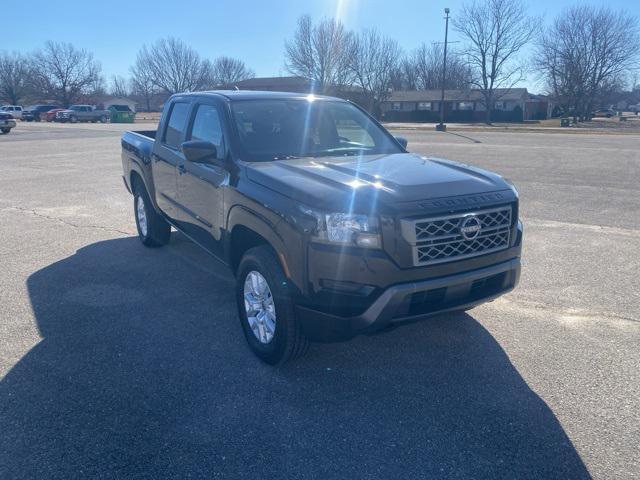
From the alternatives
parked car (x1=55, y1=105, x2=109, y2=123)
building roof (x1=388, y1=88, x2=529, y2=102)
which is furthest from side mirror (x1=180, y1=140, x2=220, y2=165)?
building roof (x1=388, y1=88, x2=529, y2=102)

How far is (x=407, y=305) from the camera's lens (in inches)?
128

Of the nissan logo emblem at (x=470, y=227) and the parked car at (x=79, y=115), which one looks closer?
the nissan logo emblem at (x=470, y=227)

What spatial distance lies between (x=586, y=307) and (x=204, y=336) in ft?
11.4

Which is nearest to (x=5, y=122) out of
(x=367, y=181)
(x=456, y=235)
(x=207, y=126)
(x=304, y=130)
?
(x=207, y=126)

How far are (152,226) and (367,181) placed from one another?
3.88 meters

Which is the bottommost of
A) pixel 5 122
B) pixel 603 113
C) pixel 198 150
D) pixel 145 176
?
pixel 145 176

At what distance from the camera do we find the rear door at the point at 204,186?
4422 millimetres

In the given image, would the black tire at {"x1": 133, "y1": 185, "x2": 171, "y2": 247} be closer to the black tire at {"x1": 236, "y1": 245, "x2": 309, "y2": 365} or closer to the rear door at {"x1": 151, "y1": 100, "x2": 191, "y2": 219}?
the rear door at {"x1": 151, "y1": 100, "x2": 191, "y2": 219}

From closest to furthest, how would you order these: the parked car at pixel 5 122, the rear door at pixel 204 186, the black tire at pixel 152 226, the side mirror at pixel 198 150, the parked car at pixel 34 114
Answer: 1. the side mirror at pixel 198 150
2. the rear door at pixel 204 186
3. the black tire at pixel 152 226
4. the parked car at pixel 5 122
5. the parked car at pixel 34 114

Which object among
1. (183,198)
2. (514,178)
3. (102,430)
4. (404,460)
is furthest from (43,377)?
(514,178)

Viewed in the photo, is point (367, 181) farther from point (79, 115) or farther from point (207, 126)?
point (79, 115)

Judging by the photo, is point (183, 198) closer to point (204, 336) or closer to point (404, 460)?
point (204, 336)

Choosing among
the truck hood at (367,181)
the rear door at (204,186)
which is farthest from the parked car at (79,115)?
the truck hood at (367,181)

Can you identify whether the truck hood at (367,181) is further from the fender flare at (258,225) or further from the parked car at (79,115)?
the parked car at (79,115)
